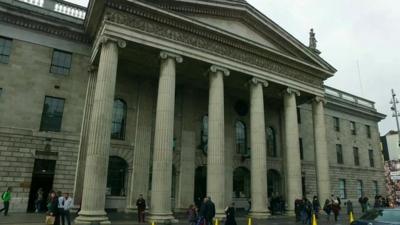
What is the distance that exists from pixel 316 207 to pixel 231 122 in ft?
33.4

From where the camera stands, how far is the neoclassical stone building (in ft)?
61.4

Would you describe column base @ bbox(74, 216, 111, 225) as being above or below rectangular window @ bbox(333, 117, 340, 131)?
below

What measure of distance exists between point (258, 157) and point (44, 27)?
56.3 feet

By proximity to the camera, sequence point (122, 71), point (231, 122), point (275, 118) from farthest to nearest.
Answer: point (275, 118), point (231, 122), point (122, 71)

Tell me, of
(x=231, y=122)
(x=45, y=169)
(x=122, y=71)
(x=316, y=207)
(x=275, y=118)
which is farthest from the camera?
(x=275, y=118)

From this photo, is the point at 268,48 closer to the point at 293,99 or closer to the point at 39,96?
the point at 293,99

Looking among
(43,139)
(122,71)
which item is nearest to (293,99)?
(122,71)

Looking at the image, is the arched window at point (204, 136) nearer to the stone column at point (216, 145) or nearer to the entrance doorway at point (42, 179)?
the stone column at point (216, 145)

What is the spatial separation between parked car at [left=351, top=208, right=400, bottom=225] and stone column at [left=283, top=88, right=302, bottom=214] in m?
14.4

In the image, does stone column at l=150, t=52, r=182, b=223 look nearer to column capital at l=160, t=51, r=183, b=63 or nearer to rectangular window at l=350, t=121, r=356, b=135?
column capital at l=160, t=51, r=183, b=63

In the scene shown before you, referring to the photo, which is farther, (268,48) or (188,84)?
(188,84)

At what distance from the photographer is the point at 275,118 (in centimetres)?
3284

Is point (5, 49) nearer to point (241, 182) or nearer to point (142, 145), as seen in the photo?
point (142, 145)

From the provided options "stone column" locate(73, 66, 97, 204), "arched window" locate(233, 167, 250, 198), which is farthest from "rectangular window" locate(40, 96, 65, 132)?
"arched window" locate(233, 167, 250, 198)
